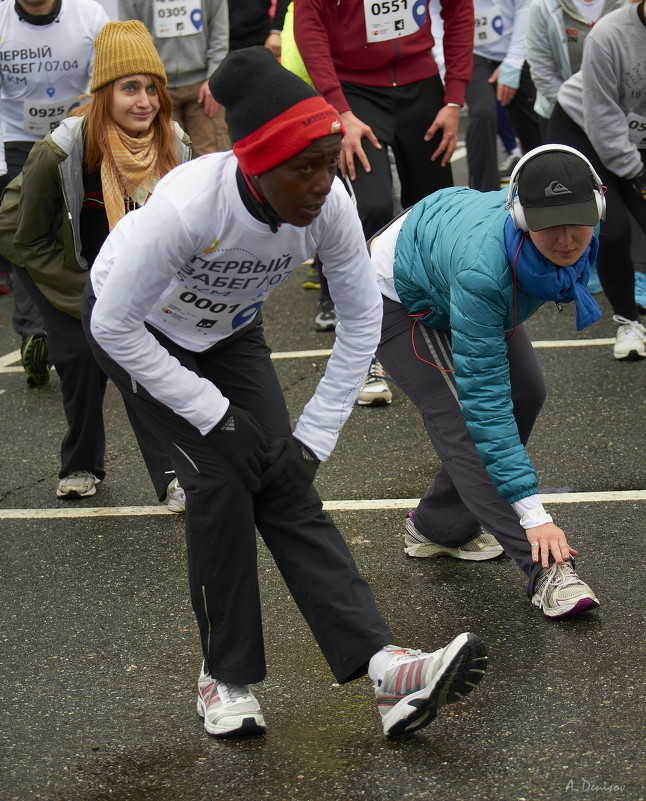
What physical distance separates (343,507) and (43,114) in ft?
9.94

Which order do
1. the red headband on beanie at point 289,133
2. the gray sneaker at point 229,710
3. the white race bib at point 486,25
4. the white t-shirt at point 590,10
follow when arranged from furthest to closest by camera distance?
the white race bib at point 486,25
the white t-shirt at point 590,10
the gray sneaker at point 229,710
the red headband on beanie at point 289,133

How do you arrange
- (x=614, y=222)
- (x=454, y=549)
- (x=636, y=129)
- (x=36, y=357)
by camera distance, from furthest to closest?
(x=36, y=357)
(x=614, y=222)
(x=636, y=129)
(x=454, y=549)

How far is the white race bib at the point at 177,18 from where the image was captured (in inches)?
280

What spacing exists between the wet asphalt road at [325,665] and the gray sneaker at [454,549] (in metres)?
0.05

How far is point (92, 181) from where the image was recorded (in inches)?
159

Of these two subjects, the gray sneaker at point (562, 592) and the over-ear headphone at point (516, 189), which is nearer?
the over-ear headphone at point (516, 189)

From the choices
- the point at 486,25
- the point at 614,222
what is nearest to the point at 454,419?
the point at 614,222

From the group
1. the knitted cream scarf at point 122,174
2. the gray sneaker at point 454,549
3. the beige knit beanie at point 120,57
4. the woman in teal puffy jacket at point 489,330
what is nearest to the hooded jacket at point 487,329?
the woman in teal puffy jacket at point 489,330


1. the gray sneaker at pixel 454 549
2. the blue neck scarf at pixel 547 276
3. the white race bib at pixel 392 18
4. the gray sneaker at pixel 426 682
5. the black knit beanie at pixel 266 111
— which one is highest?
the black knit beanie at pixel 266 111

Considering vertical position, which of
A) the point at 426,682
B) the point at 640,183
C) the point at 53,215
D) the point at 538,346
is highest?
the point at 53,215

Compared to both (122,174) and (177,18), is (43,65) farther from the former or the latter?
(122,174)

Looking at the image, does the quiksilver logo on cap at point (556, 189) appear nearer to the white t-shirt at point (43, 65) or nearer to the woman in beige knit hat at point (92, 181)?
the woman in beige knit hat at point (92, 181)

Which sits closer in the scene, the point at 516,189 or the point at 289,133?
the point at 289,133

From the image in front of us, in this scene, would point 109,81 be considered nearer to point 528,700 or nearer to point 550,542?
point 550,542
